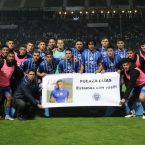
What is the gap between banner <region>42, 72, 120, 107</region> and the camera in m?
8.41

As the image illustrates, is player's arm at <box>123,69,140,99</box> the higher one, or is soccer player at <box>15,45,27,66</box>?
soccer player at <box>15,45,27,66</box>

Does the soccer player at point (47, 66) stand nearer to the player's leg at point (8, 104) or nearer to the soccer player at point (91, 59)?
the soccer player at point (91, 59)

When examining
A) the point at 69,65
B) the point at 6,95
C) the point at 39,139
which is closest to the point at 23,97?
the point at 6,95

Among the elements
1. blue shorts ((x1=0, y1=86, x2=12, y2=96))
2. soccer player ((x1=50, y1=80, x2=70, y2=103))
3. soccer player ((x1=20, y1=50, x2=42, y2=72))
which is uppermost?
Answer: soccer player ((x1=20, y1=50, x2=42, y2=72))

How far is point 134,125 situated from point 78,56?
2410mm

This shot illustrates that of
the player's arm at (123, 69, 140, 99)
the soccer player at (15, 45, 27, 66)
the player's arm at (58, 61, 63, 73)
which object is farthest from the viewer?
the soccer player at (15, 45, 27, 66)

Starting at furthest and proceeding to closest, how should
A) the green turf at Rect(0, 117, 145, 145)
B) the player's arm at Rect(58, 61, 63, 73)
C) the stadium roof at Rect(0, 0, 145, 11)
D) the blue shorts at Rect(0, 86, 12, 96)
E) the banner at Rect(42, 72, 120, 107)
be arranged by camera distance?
the stadium roof at Rect(0, 0, 145, 11) < the player's arm at Rect(58, 61, 63, 73) < the banner at Rect(42, 72, 120, 107) < the blue shorts at Rect(0, 86, 12, 96) < the green turf at Rect(0, 117, 145, 145)

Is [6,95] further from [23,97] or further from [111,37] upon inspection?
[111,37]

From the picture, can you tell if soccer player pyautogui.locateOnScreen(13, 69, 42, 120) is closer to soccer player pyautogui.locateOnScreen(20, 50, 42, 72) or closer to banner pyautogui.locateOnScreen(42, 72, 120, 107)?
banner pyautogui.locateOnScreen(42, 72, 120, 107)

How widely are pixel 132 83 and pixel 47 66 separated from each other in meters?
2.02

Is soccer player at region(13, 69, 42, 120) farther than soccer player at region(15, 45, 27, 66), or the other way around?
soccer player at region(15, 45, 27, 66)

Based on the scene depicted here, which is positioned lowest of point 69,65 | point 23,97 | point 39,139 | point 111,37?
point 39,139

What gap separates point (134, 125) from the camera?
739 centimetres

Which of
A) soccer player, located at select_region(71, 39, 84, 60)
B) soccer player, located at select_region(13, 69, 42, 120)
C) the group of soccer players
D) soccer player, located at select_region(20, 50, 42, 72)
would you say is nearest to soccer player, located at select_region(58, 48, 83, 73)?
the group of soccer players
